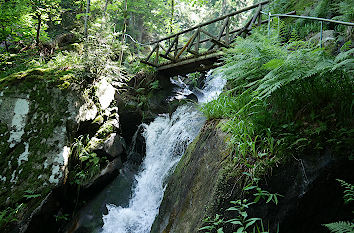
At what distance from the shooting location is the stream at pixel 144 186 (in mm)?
5211

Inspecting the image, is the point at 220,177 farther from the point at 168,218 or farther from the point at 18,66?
the point at 18,66

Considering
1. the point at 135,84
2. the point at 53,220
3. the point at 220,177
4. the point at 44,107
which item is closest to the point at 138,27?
the point at 135,84

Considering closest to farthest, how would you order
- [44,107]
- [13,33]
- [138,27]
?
[44,107] < [13,33] < [138,27]

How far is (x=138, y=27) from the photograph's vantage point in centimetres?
2423

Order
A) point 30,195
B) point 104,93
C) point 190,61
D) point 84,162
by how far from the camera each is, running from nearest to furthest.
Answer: point 30,195 → point 84,162 → point 104,93 → point 190,61

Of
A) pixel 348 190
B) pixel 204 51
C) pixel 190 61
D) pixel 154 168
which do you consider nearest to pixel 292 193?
pixel 348 190

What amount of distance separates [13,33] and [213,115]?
8446 millimetres

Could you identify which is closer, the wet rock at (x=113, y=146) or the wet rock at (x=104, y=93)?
the wet rock at (x=113, y=146)

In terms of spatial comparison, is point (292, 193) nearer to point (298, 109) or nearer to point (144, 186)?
point (298, 109)

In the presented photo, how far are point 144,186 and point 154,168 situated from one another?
2.15 feet

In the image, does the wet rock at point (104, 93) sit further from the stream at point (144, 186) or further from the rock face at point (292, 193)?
the rock face at point (292, 193)

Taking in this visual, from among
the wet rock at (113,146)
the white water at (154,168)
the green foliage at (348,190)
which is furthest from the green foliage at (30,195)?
the green foliage at (348,190)

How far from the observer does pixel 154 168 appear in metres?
6.87

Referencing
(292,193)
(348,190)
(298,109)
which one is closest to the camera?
(348,190)
